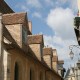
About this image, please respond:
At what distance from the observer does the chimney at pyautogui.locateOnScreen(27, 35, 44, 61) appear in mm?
37062

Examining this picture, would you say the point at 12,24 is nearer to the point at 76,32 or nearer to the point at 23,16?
the point at 23,16

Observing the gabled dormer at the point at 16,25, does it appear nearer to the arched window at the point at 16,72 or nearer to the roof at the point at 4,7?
the arched window at the point at 16,72

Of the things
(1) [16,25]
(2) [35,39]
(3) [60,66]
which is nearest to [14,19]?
(1) [16,25]

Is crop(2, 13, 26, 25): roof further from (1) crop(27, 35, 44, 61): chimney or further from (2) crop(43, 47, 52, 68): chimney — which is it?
(2) crop(43, 47, 52, 68): chimney

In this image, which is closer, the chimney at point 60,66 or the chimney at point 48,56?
the chimney at point 48,56

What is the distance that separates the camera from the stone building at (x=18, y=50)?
25500mm

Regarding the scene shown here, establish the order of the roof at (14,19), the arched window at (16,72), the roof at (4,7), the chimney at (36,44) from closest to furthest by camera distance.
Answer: the arched window at (16,72) → the roof at (14,19) → the roof at (4,7) → the chimney at (36,44)

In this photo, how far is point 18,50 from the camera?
28.0 meters

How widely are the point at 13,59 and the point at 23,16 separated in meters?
4.85

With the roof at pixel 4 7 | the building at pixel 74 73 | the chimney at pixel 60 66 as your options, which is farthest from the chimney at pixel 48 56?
the chimney at pixel 60 66

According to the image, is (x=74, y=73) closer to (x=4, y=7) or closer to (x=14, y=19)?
(x=4, y=7)

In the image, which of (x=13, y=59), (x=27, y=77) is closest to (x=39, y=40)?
(x=27, y=77)

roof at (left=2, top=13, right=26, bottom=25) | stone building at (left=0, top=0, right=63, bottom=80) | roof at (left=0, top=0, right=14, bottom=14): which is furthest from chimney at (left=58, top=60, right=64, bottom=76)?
roof at (left=2, top=13, right=26, bottom=25)

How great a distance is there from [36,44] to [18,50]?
9499mm
